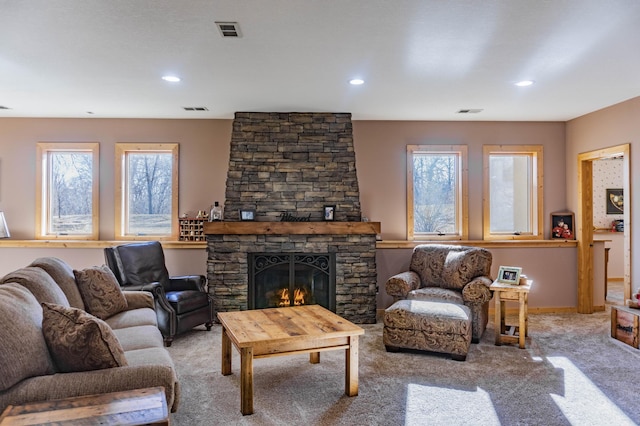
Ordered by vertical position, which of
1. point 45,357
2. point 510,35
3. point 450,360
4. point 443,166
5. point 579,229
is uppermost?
point 510,35

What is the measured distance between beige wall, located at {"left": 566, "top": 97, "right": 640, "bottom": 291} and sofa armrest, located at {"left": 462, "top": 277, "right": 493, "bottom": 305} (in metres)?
1.77

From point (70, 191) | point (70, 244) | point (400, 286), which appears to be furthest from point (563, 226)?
point (70, 191)

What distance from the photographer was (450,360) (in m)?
3.75

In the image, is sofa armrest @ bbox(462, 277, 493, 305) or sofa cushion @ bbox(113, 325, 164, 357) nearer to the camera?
sofa cushion @ bbox(113, 325, 164, 357)

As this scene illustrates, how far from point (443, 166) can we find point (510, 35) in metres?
3.00

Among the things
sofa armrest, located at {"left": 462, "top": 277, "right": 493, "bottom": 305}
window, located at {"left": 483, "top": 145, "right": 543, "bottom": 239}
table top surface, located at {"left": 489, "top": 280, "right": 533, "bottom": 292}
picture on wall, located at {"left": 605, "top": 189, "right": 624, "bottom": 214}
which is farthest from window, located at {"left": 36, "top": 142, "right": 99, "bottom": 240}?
picture on wall, located at {"left": 605, "top": 189, "right": 624, "bottom": 214}

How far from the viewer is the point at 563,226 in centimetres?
570

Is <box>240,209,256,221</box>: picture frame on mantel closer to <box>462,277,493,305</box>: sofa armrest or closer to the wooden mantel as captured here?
the wooden mantel

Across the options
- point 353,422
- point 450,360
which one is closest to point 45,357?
point 353,422

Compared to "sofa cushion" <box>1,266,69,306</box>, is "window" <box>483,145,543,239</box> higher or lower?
higher

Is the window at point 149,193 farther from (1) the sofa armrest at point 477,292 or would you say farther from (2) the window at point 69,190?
(1) the sofa armrest at point 477,292

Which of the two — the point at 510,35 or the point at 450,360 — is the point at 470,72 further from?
the point at 450,360

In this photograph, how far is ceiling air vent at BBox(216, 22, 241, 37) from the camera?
273 cm

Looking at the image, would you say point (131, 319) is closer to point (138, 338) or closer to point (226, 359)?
point (138, 338)
